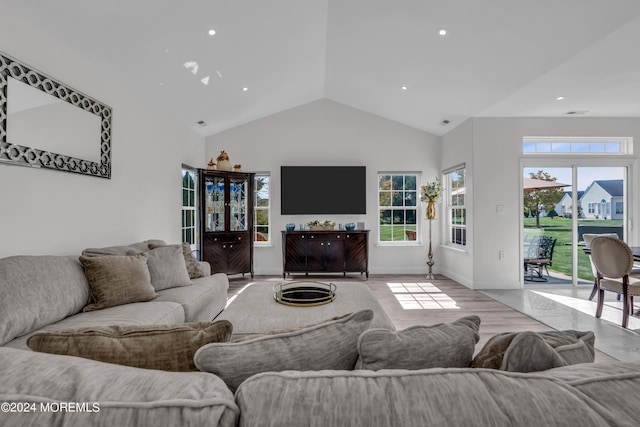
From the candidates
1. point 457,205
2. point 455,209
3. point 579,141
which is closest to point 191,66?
point 457,205

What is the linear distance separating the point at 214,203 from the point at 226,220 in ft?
1.16

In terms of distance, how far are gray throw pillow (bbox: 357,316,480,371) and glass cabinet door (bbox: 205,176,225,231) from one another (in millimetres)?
4954

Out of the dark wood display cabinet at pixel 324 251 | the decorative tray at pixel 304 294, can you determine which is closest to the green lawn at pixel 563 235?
the dark wood display cabinet at pixel 324 251

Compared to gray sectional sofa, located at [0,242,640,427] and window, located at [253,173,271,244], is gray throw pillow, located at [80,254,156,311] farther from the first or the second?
window, located at [253,173,271,244]

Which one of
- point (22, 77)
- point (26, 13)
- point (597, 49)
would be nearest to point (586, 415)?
point (22, 77)

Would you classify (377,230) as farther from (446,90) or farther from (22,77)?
(22,77)

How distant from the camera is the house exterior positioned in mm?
5043

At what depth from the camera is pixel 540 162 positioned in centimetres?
504

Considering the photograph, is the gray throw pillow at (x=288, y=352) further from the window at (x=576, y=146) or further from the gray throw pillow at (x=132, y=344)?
the window at (x=576, y=146)

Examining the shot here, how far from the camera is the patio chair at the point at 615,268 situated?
3.22m

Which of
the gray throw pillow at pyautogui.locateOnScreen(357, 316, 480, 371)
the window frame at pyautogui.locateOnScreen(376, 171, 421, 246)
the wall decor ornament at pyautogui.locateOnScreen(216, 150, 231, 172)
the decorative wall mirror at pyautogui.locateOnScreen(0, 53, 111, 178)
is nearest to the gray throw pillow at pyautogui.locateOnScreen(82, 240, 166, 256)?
the decorative wall mirror at pyautogui.locateOnScreen(0, 53, 111, 178)

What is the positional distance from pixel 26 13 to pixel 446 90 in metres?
4.52

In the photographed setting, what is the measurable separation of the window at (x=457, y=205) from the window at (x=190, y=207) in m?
4.55

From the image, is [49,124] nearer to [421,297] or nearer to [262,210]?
[262,210]
